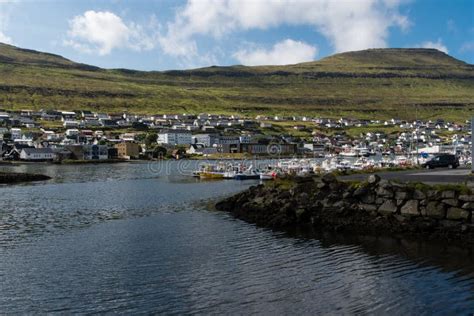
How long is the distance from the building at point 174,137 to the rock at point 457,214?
442ft

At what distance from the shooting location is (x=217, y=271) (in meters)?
17.4

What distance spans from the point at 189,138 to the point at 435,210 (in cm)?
14111

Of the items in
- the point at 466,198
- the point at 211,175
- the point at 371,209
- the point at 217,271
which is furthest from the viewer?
the point at 211,175

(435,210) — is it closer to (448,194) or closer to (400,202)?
(448,194)

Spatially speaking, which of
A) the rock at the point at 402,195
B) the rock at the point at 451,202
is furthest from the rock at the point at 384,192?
the rock at the point at 451,202

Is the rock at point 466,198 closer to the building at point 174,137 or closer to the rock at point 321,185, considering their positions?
the rock at point 321,185

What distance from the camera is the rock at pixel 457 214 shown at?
20.7m

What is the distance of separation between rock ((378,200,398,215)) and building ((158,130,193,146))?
132 metres

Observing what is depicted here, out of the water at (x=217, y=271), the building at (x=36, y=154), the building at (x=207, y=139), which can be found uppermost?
the building at (x=207, y=139)

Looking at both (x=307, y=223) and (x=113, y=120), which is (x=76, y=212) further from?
(x=113, y=120)

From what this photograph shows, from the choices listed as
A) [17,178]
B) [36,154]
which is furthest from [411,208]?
[36,154]

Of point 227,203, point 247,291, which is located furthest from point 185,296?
point 227,203

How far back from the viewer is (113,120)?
584 ft

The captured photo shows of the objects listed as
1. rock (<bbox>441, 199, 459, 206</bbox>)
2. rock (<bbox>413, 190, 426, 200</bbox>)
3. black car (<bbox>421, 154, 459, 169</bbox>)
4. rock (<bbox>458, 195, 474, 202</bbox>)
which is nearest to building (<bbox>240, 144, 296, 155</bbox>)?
black car (<bbox>421, 154, 459, 169</bbox>)
